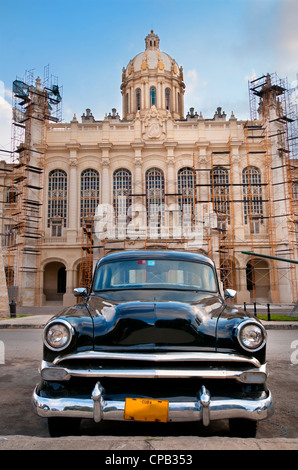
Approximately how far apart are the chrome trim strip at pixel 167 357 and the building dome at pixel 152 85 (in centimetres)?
3889

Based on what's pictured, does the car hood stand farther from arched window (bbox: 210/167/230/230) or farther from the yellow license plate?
arched window (bbox: 210/167/230/230)

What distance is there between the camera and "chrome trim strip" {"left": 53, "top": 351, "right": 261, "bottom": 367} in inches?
107

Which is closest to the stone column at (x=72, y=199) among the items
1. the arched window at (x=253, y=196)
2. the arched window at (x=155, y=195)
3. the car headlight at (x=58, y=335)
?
the arched window at (x=155, y=195)

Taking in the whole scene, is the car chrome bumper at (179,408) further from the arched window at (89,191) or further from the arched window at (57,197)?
the arched window at (57,197)

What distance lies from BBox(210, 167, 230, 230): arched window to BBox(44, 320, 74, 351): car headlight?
27.9 m

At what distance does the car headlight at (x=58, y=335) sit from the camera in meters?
2.89

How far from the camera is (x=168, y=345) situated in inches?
111

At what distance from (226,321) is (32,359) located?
491cm

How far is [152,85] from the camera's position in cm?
4128

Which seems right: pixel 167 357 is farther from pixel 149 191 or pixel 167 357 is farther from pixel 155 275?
pixel 149 191

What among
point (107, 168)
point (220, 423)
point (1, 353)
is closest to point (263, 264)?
point (107, 168)

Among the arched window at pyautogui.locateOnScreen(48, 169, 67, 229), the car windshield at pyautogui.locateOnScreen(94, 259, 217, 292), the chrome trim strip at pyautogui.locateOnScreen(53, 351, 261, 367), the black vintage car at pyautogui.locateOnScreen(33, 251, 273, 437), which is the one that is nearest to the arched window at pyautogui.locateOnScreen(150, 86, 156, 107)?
the arched window at pyautogui.locateOnScreen(48, 169, 67, 229)

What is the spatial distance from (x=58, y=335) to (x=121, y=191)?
29.9 metres
